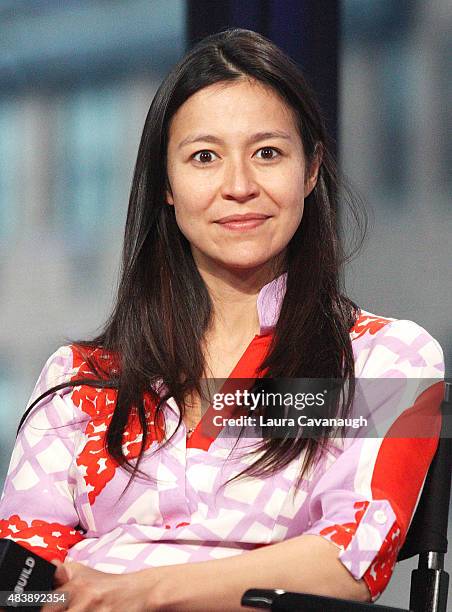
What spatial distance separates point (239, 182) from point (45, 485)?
0.47 metres

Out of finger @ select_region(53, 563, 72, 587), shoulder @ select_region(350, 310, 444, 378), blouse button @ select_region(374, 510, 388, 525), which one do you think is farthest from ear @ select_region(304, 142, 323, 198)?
finger @ select_region(53, 563, 72, 587)

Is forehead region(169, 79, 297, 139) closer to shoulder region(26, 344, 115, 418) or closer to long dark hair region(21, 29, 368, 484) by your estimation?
long dark hair region(21, 29, 368, 484)

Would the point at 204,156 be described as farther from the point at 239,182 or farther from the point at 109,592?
the point at 109,592

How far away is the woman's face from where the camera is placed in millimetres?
1354

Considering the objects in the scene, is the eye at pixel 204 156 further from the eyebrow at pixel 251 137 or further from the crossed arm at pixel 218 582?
the crossed arm at pixel 218 582

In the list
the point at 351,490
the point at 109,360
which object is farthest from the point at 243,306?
the point at 351,490

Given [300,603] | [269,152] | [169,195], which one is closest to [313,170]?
[269,152]

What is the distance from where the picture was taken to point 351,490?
1.19m

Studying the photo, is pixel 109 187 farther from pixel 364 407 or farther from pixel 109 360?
pixel 364 407

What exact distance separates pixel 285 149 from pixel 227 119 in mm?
87

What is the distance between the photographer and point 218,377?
1406 mm

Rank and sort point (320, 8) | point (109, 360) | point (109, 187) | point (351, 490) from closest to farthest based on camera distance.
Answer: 1. point (351, 490)
2. point (109, 360)
3. point (320, 8)
4. point (109, 187)
